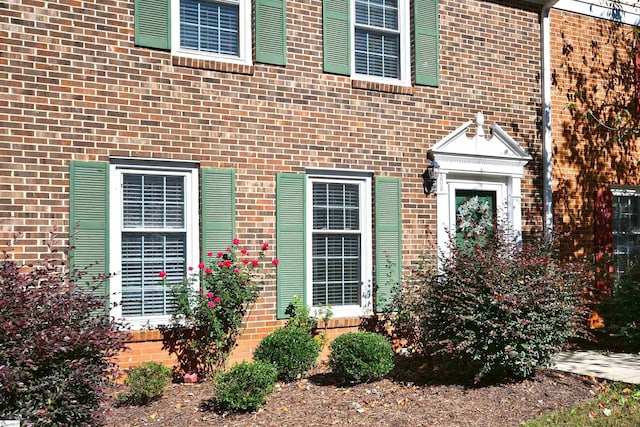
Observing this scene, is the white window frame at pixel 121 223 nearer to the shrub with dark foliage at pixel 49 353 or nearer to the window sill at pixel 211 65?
the window sill at pixel 211 65

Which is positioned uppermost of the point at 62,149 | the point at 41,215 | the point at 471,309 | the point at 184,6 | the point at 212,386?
the point at 184,6

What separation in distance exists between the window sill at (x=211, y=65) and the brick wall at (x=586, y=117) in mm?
5343

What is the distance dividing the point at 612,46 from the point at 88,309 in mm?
9882

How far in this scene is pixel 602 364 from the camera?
8.90 metres

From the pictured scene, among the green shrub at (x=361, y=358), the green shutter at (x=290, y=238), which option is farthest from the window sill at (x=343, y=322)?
the green shrub at (x=361, y=358)

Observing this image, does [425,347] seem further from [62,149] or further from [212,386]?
[62,149]

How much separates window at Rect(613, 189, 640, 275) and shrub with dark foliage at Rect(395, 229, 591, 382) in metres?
4.54

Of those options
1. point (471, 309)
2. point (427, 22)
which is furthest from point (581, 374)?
point (427, 22)

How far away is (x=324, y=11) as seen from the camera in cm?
930

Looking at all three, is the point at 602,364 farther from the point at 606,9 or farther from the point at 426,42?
the point at 606,9

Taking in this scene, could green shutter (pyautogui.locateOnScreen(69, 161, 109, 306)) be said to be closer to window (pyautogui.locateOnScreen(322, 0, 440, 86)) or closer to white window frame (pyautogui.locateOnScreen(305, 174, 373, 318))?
white window frame (pyautogui.locateOnScreen(305, 174, 373, 318))

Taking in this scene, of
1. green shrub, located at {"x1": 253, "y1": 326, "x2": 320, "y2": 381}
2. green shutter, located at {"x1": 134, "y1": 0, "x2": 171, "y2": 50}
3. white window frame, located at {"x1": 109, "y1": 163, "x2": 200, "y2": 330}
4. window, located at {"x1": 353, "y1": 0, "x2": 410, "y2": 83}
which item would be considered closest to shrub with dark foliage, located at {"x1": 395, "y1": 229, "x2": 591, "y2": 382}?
green shrub, located at {"x1": 253, "y1": 326, "x2": 320, "y2": 381}

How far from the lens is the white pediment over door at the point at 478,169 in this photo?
10.1 meters

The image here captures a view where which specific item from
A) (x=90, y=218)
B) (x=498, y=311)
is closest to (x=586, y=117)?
(x=498, y=311)
